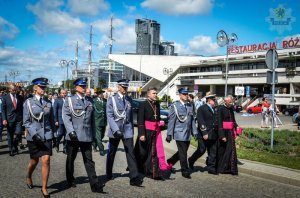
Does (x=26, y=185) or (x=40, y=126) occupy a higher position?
(x=40, y=126)

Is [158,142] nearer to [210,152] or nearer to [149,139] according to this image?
[149,139]

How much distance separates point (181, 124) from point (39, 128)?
10.9 ft

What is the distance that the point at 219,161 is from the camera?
28.3 ft

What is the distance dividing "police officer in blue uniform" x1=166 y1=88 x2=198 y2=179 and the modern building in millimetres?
31162

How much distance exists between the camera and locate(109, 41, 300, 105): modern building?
53.4 m

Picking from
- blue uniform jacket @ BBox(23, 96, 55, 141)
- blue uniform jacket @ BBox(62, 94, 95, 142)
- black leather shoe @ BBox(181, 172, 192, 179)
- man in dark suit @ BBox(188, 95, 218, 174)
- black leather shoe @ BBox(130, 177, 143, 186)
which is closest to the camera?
blue uniform jacket @ BBox(23, 96, 55, 141)

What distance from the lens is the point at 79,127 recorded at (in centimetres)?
649

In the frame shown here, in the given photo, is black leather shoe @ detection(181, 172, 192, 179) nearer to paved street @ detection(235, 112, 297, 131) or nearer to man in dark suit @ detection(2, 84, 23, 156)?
man in dark suit @ detection(2, 84, 23, 156)

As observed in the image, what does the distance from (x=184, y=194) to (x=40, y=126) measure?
2.98m

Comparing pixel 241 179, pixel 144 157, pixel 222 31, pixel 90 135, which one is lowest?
pixel 241 179

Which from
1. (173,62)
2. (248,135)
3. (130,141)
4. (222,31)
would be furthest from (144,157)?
(173,62)

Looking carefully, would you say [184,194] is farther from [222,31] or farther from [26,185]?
[222,31]

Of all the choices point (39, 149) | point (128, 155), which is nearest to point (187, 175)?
point (128, 155)

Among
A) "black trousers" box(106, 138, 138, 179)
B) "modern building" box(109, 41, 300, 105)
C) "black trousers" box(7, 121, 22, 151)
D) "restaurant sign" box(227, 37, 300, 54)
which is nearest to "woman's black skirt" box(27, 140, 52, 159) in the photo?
"black trousers" box(106, 138, 138, 179)
